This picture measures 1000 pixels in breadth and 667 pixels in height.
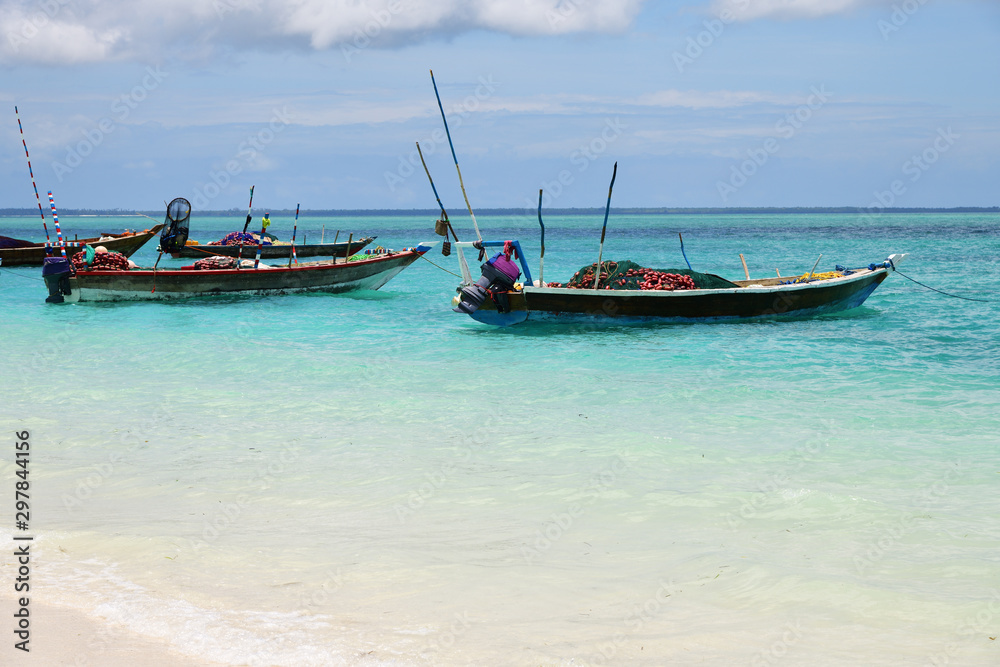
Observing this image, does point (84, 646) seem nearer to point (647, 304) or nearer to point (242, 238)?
point (647, 304)

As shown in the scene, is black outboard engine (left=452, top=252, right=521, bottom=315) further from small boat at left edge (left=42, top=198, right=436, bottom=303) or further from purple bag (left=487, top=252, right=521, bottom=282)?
small boat at left edge (left=42, top=198, right=436, bottom=303)

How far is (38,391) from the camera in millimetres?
10164

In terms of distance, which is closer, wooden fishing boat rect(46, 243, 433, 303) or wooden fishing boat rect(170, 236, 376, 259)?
wooden fishing boat rect(46, 243, 433, 303)

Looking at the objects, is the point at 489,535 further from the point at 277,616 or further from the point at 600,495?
the point at 277,616

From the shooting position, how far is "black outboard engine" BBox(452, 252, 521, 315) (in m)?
14.6

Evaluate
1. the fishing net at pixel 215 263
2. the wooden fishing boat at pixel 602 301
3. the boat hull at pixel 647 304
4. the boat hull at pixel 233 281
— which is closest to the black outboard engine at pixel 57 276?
the boat hull at pixel 233 281

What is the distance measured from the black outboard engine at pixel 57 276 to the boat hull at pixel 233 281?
17 centimetres

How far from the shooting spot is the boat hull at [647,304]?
14875 mm

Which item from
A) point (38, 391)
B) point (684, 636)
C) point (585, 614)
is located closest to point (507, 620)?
point (585, 614)

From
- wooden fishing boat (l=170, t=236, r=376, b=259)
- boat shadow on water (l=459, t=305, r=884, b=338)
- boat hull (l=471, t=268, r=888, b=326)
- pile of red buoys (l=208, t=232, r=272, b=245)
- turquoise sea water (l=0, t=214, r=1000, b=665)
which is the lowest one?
turquoise sea water (l=0, t=214, r=1000, b=665)

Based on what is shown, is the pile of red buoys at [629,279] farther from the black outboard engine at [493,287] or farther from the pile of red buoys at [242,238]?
the pile of red buoys at [242,238]

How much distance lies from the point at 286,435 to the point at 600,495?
331 centimetres

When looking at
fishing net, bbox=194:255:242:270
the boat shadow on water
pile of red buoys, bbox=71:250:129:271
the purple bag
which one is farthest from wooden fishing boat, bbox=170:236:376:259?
the purple bag

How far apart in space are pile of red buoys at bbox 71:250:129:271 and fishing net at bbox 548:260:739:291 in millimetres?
11368
